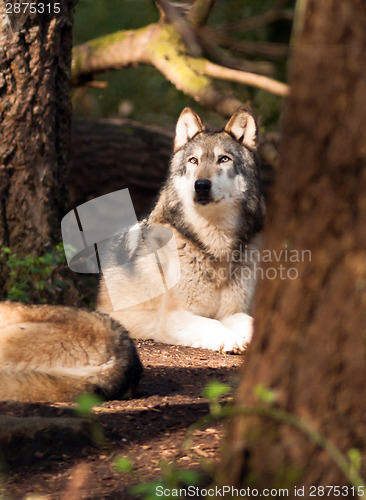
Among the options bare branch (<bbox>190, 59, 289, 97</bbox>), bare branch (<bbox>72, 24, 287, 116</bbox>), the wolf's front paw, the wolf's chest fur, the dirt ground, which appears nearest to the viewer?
the dirt ground

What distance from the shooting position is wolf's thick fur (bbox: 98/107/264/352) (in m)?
5.80

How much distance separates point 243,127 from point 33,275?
102 inches

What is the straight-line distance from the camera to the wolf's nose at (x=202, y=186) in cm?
557

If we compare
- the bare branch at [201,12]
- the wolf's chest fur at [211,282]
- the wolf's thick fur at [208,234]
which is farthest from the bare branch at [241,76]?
the wolf's chest fur at [211,282]

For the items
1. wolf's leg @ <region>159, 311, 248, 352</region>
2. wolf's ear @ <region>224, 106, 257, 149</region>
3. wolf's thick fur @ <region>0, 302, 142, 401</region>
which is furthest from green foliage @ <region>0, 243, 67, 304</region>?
wolf's ear @ <region>224, 106, 257, 149</region>

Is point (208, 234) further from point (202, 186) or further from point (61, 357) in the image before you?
point (61, 357)

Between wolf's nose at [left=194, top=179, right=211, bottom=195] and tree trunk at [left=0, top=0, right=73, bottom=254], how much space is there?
1.59m

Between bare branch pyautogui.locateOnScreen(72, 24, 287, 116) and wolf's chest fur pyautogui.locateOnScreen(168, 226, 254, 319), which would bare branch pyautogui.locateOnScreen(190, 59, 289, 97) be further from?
wolf's chest fur pyautogui.locateOnScreen(168, 226, 254, 319)

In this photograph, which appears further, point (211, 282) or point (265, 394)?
point (211, 282)

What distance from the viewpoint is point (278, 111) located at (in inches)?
384

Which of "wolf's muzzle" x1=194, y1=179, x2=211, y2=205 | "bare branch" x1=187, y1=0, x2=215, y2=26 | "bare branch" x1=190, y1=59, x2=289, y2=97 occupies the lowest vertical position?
"wolf's muzzle" x1=194, y1=179, x2=211, y2=205

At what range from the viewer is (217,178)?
5703mm

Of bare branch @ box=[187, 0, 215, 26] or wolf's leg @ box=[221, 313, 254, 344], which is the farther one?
bare branch @ box=[187, 0, 215, 26]

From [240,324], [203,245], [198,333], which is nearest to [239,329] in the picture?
[240,324]
